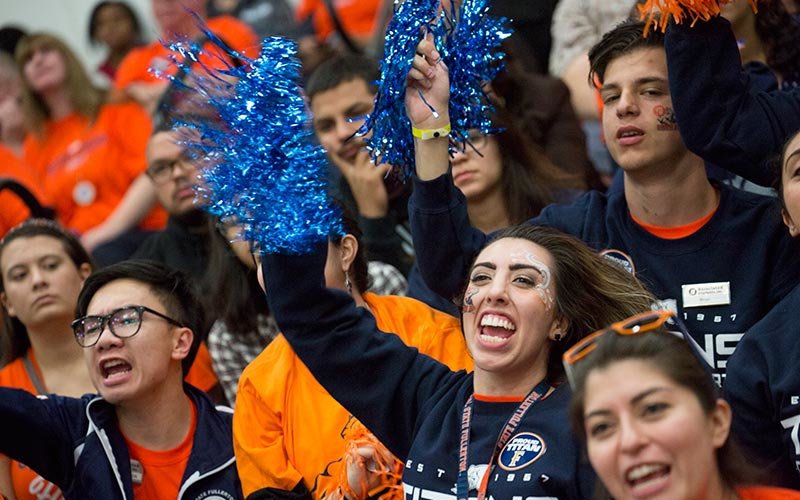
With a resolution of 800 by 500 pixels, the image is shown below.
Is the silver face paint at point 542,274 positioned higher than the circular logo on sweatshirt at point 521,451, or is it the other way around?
the silver face paint at point 542,274

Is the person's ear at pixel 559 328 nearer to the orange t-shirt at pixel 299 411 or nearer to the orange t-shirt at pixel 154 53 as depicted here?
the orange t-shirt at pixel 299 411

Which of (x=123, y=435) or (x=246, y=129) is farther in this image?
(x=123, y=435)

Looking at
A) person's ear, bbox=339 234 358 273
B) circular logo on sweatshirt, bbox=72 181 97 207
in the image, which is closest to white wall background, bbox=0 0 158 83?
circular logo on sweatshirt, bbox=72 181 97 207

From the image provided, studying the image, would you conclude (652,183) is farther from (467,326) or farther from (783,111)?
(467,326)

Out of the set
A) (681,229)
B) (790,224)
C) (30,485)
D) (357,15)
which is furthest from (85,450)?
(357,15)

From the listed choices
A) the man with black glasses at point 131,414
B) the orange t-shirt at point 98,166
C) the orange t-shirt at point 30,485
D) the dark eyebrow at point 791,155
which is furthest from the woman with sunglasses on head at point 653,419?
the orange t-shirt at point 98,166

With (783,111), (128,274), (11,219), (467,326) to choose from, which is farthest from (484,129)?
(11,219)

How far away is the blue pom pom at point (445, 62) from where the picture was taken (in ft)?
11.3

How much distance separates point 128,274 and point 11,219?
6.78ft

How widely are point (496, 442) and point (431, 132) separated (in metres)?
0.83

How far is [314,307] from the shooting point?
3.41 meters

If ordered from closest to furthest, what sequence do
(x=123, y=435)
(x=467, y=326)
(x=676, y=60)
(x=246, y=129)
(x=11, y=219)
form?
(x=246, y=129) → (x=467, y=326) → (x=676, y=60) → (x=123, y=435) → (x=11, y=219)

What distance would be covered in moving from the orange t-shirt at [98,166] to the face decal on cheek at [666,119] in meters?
3.87

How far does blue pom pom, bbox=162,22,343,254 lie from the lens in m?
3.20
